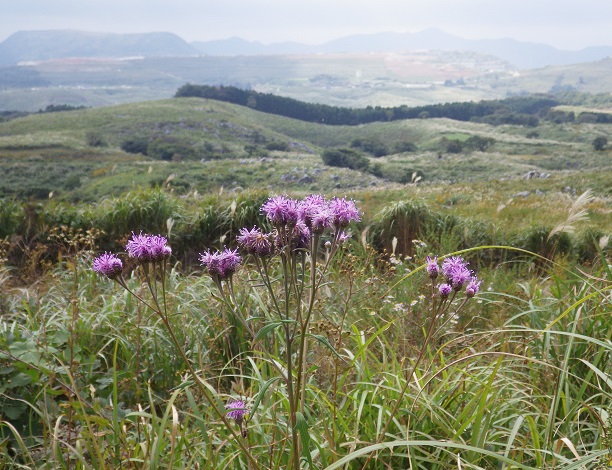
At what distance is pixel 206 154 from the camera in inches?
3268

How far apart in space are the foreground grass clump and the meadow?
2cm

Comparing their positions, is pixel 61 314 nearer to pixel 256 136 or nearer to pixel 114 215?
pixel 114 215

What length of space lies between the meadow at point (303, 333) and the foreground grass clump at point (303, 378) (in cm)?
2

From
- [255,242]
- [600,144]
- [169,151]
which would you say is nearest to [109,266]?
[255,242]

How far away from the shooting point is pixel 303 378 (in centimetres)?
231

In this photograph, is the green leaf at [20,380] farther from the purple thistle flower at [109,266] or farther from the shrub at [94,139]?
the shrub at [94,139]

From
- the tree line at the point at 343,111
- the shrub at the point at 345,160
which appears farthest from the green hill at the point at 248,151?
the tree line at the point at 343,111

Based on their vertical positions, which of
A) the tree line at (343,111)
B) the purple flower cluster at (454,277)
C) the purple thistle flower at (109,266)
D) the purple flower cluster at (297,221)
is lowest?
the tree line at (343,111)

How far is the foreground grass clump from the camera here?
5.90ft

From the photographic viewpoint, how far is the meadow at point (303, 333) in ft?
6.67

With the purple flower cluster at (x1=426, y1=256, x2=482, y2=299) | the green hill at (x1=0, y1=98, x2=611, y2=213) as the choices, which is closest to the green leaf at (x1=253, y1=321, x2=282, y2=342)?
the purple flower cluster at (x1=426, y1=256, x2=482, y2=299)

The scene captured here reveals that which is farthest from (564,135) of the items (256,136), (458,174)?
(256,136)

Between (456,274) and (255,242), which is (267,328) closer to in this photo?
(255,242)

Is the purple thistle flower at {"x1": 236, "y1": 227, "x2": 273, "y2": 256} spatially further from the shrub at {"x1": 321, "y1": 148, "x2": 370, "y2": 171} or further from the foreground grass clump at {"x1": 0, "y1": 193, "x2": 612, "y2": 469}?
the shrub at {"x1": 321, "y1": 148, "x2": 370, "y2": 171}
